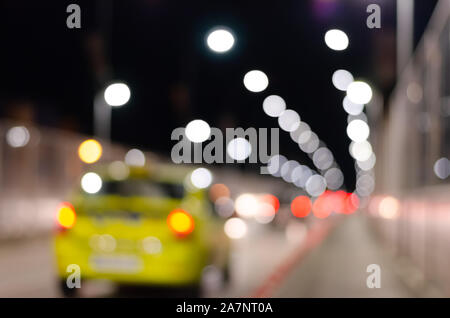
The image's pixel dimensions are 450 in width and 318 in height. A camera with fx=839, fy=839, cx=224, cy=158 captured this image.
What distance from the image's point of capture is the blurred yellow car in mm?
9664

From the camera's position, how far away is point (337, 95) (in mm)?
58219

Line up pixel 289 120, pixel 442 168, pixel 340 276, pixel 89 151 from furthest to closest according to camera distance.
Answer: pixel 289 120 → pixel 89 151 → pixel 340 276 → pixel 442 168

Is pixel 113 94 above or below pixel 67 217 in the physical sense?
above

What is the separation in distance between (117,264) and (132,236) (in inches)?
14.3

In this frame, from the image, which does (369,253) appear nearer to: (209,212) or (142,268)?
(209,212)

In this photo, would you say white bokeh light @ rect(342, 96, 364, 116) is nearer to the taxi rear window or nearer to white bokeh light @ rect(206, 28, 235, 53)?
white bokeh light @ rect(206, 28, 235, 53)

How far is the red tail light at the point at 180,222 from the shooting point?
389 inches

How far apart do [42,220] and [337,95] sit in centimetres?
3895

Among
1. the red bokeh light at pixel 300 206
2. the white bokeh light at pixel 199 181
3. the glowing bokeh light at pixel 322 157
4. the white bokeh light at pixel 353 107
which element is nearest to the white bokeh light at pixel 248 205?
the red bokeh light at pixel 300 206

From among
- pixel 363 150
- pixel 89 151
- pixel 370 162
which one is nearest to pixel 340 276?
pixel 89 151

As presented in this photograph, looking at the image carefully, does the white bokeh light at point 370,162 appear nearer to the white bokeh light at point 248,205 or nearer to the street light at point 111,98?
the white bokeh light at point 248,205

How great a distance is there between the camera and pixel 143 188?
1055 centimetres

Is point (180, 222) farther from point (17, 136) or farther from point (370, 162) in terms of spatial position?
point (370, 162)
